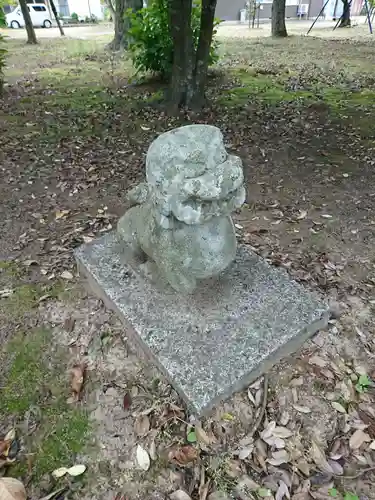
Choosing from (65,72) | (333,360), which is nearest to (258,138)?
(333,360)

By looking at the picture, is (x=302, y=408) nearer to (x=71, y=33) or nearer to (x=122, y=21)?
(x=122, y=21)

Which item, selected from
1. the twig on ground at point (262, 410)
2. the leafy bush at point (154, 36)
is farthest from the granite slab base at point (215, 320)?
the leafy bush at point (154, 36)

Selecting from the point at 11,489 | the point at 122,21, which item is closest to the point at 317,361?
the point at 11,489

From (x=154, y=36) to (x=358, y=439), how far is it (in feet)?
21.5

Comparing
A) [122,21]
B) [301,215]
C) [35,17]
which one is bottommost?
[35,17]

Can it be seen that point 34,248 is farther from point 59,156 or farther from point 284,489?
point 284,489

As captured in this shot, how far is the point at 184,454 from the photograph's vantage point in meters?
1.90

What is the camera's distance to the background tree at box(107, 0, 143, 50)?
10.0 metres

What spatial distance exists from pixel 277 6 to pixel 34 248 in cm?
1364

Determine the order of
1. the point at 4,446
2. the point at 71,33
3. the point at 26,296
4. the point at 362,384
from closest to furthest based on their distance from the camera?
1. the point at 4,446
2. the point at 362,384
3. the point at 26,296
4. the point at 71,33

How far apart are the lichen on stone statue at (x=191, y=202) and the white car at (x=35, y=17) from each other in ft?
88.7

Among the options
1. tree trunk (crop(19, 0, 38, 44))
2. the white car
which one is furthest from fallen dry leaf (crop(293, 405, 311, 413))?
the white car

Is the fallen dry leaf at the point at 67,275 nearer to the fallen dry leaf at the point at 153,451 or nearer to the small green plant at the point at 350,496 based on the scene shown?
the fallen dry leaf at the point at 153,451

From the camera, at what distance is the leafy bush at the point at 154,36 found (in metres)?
6.54
